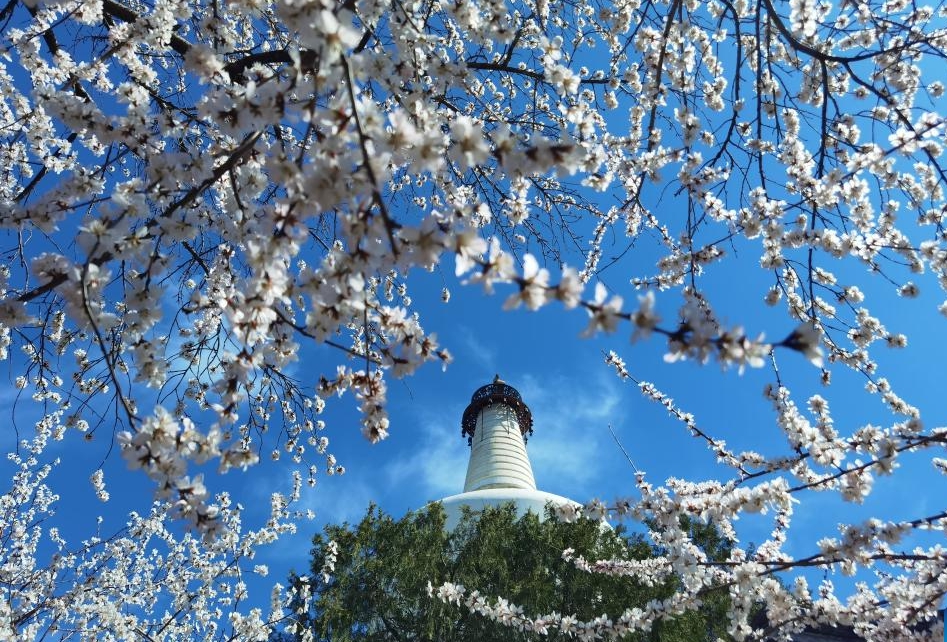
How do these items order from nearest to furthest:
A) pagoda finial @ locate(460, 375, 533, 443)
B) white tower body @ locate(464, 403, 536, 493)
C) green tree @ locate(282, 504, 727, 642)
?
green tree @ locate(282, 504, 727, 642)
white tower body @ locate(464, 403, 536, 493)
pagoda finial @ locate(460, 375, 533, 443)

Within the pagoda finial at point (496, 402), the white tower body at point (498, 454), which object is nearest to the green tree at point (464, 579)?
the white tower body at point (498, 454)

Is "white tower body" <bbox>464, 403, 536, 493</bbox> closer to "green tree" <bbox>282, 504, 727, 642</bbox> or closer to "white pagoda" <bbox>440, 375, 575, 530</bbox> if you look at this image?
"white pagoda" <bbox>440, 375, 575, 530</bbox>

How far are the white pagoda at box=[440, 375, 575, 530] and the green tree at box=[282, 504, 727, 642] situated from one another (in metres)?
5.25

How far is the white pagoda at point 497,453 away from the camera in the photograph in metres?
17.7

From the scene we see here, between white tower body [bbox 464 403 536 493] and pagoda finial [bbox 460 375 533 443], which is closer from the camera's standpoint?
white tower body [bbox 464 403 536 493]

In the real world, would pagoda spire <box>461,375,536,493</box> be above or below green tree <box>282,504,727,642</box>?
above

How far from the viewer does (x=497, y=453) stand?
76.1 feet

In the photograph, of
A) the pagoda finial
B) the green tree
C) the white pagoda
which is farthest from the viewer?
the pagoda finial

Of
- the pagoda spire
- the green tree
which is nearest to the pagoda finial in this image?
the pagoda spire

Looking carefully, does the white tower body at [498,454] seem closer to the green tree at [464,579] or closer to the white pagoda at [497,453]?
the white pagoda at [497,453]

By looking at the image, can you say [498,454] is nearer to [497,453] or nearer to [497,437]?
[497,453]

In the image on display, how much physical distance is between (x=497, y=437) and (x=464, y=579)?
14220 millimetres

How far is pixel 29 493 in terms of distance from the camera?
8.56 metres

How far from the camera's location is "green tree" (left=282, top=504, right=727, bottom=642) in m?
9.29
